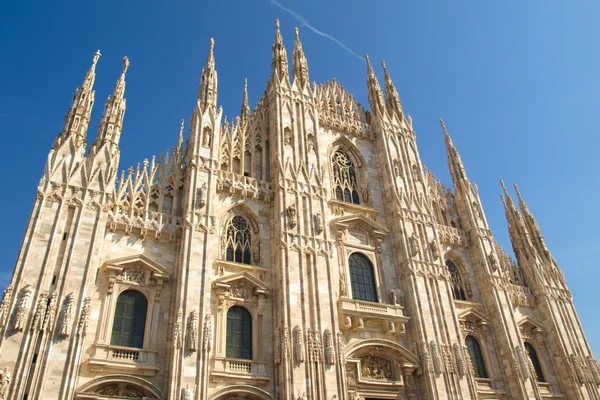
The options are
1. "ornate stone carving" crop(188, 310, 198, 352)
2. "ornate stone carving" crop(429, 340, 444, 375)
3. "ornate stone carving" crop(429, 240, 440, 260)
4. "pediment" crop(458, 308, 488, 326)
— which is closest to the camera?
"ornate stone carving" crop(188, 310, 198, 352)

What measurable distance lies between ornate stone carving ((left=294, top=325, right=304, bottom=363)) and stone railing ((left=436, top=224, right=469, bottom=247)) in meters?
12.9

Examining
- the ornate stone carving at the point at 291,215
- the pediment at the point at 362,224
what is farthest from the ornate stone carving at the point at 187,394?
the pediment at the point at 362,224

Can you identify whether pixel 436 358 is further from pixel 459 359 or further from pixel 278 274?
pixel 278 274

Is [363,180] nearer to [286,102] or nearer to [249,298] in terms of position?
[286,102]

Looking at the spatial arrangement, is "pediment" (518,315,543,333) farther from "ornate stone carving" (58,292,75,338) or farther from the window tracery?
"ornate stone carving" (58,292,75,338)

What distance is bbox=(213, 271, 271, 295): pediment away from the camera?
2019cm

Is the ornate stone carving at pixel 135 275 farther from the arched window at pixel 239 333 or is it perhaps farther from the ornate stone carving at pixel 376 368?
the ornate stone carving at pixel 376 368

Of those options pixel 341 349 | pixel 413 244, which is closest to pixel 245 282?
pixel 341 349

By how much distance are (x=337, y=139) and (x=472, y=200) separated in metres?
10.1

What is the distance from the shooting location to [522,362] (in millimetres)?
25000

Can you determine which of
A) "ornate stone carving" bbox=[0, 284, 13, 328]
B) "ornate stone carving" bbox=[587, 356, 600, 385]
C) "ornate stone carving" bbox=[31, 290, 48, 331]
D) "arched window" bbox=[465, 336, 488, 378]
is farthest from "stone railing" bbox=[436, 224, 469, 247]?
"ornate stone carving" bbox=[0, 284, 13, 328]

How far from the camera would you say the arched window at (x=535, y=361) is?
2688 cm

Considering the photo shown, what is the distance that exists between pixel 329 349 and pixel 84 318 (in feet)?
31.8

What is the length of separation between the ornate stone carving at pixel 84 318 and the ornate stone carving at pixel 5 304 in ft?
7.28
